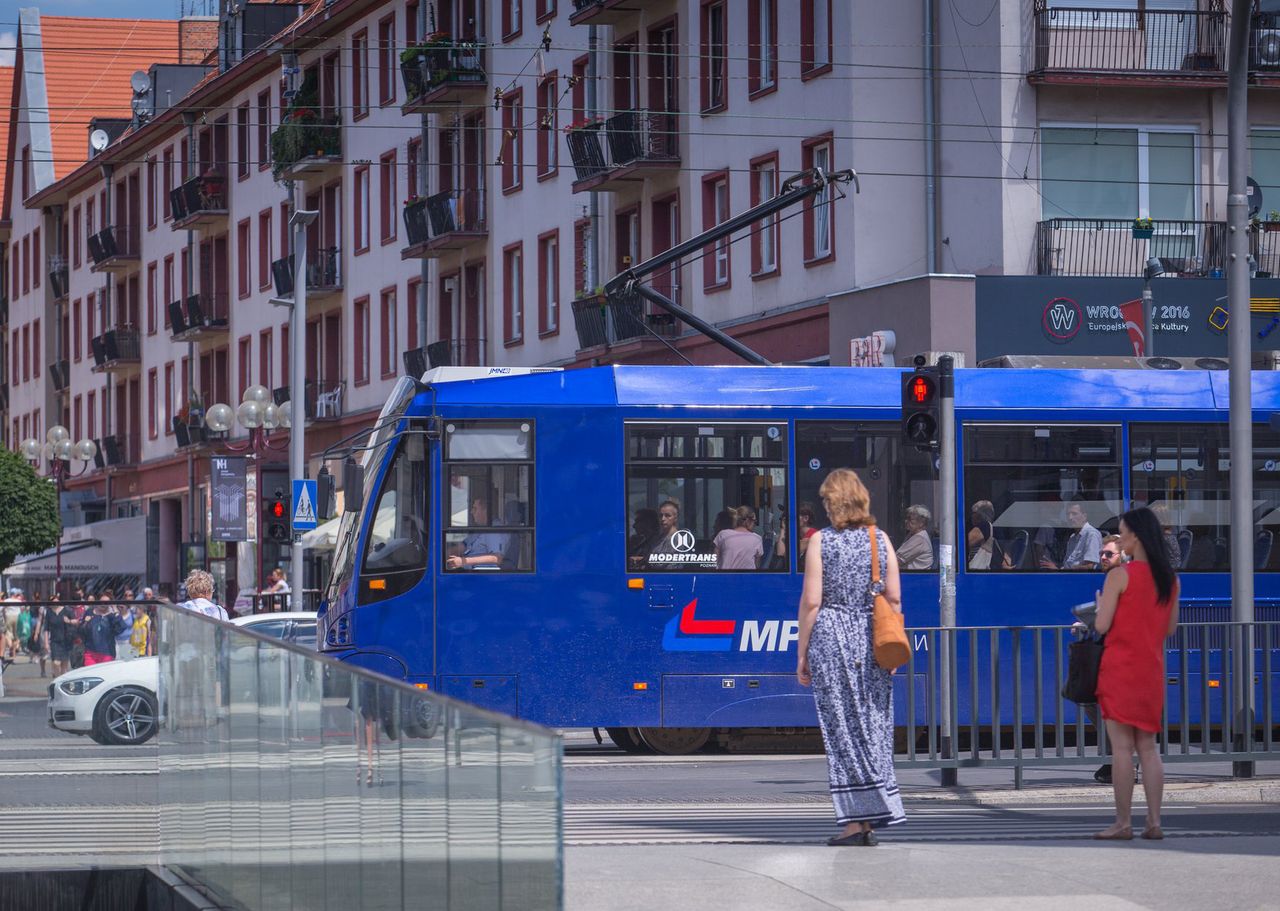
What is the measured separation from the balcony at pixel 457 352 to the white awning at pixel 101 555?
57.4ft

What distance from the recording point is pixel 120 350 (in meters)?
70.9

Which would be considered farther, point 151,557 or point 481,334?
point 151,557

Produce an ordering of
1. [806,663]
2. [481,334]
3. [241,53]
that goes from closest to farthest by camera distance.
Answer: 1. [806,663]
2. [481,334]
3. [241,53]

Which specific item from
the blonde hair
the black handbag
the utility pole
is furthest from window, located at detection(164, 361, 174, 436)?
the blonde hair

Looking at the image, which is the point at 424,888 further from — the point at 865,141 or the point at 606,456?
the point at 865,141

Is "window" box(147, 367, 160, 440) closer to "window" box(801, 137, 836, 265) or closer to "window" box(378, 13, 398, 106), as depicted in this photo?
"window" box(378, 13, 398, 106)

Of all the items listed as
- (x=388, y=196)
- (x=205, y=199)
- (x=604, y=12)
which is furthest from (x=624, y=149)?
(x=205, y=199)

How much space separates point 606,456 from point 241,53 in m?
47.4

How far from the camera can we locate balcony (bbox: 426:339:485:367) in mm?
47000

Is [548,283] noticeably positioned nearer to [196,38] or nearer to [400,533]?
[400,533]

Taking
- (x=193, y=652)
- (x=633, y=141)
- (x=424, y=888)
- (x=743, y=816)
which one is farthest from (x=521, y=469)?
(x=633, y=141)

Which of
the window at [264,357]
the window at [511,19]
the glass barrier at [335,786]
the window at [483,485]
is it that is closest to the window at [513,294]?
the window at [511,19]

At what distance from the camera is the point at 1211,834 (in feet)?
37.9

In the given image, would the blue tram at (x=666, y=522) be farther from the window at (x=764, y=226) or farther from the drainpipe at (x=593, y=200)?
the drainpipe at (x=593, y=200)
